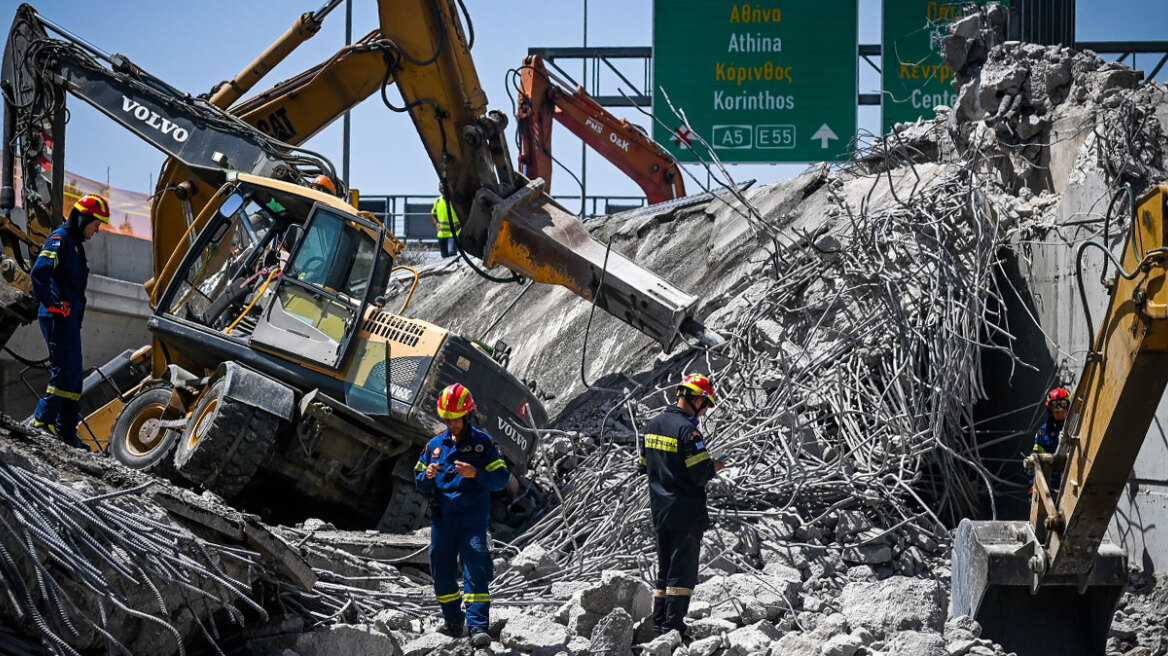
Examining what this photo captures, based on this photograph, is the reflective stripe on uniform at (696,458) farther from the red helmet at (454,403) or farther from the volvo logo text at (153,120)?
the volvo logo text at (153,120)

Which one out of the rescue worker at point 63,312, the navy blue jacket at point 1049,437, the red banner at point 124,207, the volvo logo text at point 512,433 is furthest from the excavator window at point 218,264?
the red banner at point 124,207

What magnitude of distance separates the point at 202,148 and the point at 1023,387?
6.50 m

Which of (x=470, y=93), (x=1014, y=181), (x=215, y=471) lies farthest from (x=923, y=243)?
(x=215, y=471)

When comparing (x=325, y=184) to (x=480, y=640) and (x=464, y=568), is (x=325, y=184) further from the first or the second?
(x=480, y=640)

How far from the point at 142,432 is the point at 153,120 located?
2461mm

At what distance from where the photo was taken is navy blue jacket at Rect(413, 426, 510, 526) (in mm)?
6469

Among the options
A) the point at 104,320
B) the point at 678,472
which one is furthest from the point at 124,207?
the point at 678,472

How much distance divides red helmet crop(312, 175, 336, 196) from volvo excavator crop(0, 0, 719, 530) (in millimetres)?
71

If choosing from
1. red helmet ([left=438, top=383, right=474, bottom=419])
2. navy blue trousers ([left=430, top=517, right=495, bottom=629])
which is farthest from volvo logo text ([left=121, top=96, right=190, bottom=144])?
navy blue trousers ([left=430, top=517, right=495, bottom=629])

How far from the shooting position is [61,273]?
27.5 ft

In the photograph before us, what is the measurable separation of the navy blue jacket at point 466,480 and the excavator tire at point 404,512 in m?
2.43

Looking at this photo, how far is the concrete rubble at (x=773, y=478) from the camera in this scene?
5.57 metres

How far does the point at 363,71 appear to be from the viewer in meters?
11.0

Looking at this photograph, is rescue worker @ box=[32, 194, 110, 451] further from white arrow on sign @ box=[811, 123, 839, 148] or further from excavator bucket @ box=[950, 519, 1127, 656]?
white arrow on sign @ box=[811, 123, 839, 148]
